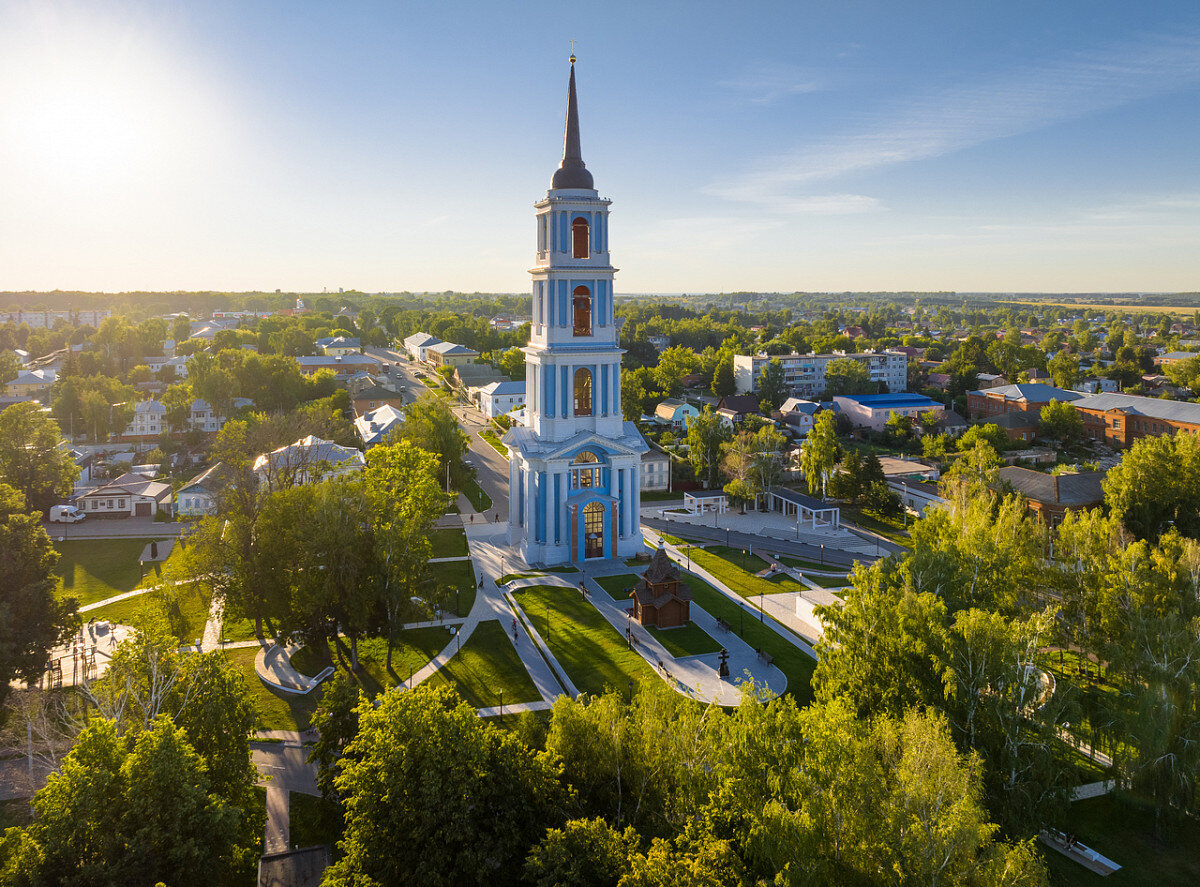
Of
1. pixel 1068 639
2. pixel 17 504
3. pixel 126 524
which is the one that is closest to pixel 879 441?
pixel 1068 639

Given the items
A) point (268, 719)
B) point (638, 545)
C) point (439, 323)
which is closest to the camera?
point (268, 719)

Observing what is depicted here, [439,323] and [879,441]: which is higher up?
[439,323]

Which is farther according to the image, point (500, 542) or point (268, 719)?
point (500, 542)

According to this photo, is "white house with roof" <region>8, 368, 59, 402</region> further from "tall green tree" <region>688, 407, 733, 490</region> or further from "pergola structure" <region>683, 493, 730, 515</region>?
"pergola structure" <region>683, 493, 730, 515</region>

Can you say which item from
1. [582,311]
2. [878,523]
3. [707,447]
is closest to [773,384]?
[707,447]

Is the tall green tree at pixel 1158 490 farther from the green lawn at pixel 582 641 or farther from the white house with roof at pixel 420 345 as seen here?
the white house with roof at pixel 420 345

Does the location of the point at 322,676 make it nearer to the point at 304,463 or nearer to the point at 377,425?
the point at 304,463

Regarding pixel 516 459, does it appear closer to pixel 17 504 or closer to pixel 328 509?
pixel 328 509

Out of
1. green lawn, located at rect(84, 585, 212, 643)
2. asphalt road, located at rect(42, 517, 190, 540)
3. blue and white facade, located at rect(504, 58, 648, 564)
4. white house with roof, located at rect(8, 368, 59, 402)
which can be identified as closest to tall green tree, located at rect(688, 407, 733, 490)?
blue and white facade, located at rect(504, 58, 648, 564)
